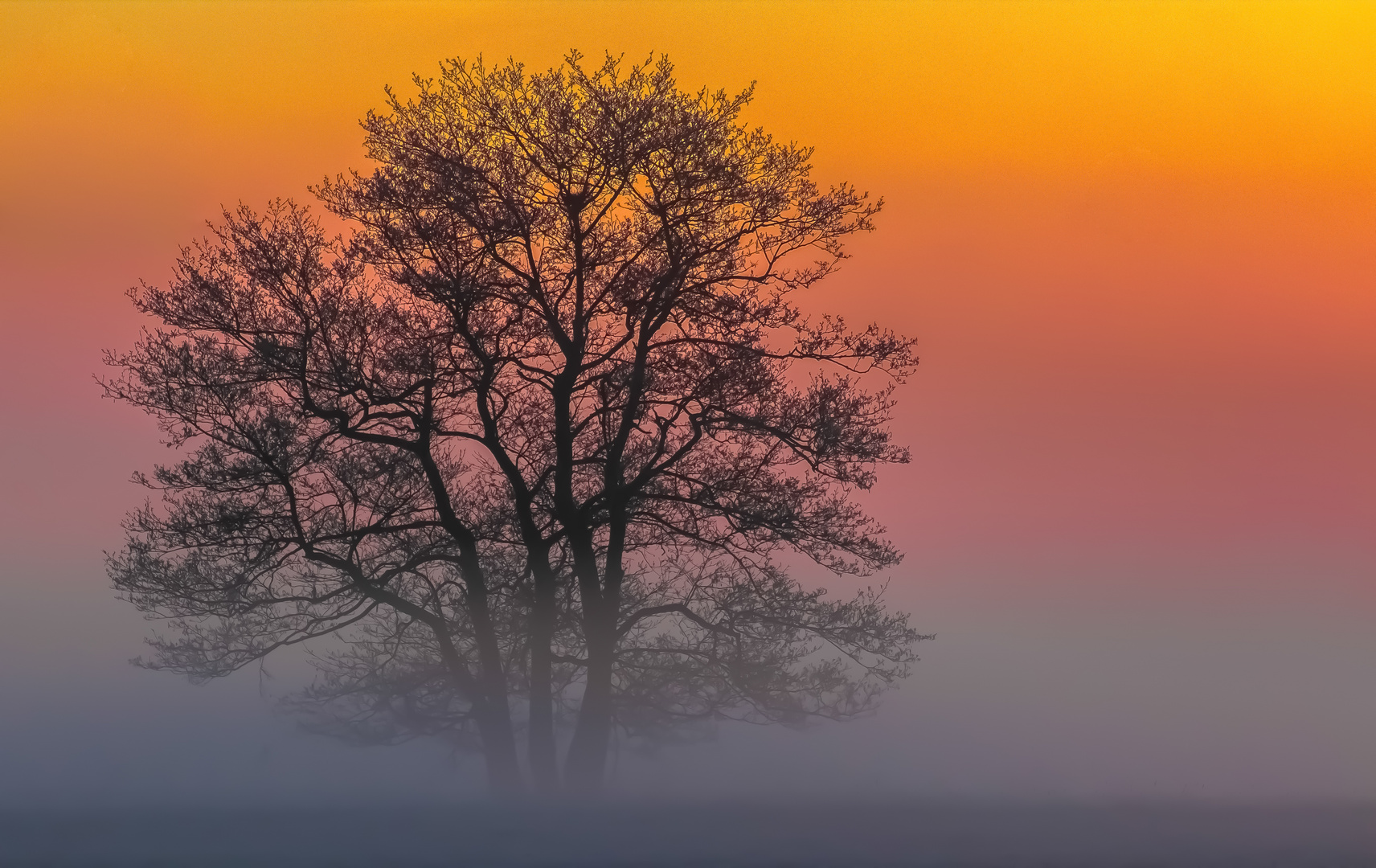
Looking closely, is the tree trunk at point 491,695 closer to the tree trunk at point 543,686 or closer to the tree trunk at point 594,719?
the tree trunk at point 543,686

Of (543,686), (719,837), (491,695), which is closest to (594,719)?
(543,686)

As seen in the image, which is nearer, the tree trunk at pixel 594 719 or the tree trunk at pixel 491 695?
the tree trunk at pixel 594 719

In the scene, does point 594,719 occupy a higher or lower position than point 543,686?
lower

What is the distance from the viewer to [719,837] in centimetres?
1169

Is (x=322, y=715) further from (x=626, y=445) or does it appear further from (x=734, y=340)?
(x=734, y=340)

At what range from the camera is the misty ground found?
1106cm

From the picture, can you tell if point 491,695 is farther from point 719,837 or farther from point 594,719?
point 719,837

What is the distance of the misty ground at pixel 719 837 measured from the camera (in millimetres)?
11062

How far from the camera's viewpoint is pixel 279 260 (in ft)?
51.5

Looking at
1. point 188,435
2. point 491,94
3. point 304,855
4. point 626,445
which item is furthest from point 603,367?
point 304,855

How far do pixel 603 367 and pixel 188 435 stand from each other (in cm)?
525

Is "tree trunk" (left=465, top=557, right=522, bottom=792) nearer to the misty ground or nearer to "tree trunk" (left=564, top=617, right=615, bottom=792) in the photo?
A: "tree trunk" (left=564, top=617, right=615, bottom=792)

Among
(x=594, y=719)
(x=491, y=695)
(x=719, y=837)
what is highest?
(x=491, y=695)

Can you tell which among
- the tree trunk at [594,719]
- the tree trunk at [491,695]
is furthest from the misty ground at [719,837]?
the tree trunk at [491,695]
